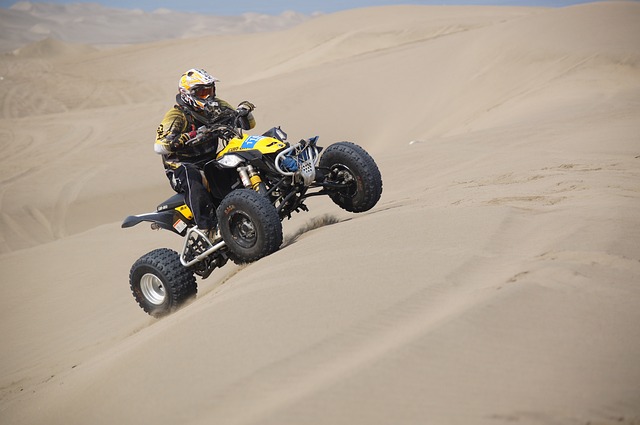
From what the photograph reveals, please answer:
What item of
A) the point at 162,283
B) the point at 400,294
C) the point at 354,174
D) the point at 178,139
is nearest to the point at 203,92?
the point at 178,139

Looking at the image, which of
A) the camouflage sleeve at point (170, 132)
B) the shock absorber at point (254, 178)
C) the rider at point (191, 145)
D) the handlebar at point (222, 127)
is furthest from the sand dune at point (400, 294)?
the camouflage sleeve at point (170, 132)

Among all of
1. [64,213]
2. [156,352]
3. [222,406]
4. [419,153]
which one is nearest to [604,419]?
[222,406]

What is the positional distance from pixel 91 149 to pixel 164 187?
4440mm

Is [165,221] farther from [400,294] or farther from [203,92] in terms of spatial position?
[400,294]

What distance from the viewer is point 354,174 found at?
255 inches

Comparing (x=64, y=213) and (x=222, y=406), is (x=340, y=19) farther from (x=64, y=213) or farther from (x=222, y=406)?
(x=222, y=406)

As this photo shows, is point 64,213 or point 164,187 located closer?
point 64,213

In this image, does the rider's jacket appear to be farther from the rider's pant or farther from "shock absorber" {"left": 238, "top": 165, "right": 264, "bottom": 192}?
"shock absorber" {"left": 238, "top": 165, "right": 264, "bottom": 192}

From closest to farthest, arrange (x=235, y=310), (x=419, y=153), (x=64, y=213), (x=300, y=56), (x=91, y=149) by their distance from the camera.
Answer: (x=235, y=310), (x=419, y=153), (x=64, y=213), (x=91, y=149), (x=300, y=56)

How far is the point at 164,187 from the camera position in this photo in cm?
1688

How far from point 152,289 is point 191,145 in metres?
1.52

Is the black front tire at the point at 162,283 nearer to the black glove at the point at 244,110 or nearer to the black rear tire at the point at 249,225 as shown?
the black rear tire at the point at 249,225

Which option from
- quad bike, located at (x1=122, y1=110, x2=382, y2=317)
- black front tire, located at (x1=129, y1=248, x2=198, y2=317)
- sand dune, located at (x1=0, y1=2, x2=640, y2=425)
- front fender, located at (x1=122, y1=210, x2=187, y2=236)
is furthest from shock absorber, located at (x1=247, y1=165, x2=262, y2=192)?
black front tire, located at (x1=129, y1=248, x2=198, y2=317)

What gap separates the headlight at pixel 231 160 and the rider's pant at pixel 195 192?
1.04ft
